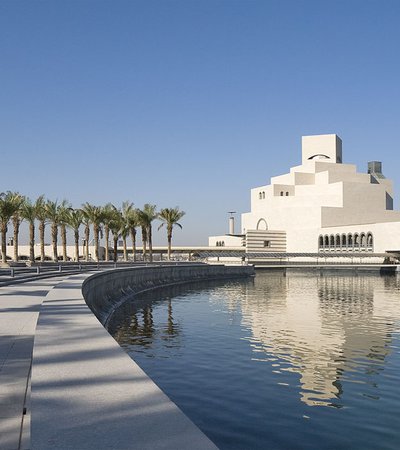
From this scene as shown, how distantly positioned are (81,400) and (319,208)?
325 ft

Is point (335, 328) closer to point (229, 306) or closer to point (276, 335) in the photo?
point (276, 335)

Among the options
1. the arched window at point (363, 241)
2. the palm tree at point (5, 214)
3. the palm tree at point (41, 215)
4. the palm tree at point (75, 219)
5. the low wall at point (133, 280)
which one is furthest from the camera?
the arched window at point (363, 241)

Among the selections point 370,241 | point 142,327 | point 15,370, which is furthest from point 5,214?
point 370,241

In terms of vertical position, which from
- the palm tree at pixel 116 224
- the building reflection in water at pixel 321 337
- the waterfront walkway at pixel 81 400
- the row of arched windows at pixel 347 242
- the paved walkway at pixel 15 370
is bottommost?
the building reflection in water at pixel 321 337

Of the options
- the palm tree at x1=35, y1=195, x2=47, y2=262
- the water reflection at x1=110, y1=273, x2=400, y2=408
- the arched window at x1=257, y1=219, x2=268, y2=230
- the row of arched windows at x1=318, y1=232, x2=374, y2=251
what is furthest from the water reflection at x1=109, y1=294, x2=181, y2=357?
the arched window at x1=257, y1=219, x2=268, y2=230

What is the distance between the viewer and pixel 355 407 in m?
10.2

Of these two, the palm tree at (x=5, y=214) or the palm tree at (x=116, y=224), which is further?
the palm tree at (x=116, y=224)

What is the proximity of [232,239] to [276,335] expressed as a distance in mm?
105106

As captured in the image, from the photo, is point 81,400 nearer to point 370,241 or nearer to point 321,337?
point 321,337

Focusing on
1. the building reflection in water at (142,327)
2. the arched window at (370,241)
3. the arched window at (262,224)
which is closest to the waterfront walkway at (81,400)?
the building reflection in water at (142,327)

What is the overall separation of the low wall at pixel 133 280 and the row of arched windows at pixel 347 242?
32988 millimetres

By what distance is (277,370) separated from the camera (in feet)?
43.0

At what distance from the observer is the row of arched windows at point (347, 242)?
296 ft

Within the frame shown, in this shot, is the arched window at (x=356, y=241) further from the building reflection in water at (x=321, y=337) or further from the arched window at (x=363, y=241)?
the building reflection in water at (x=321, y=337)
